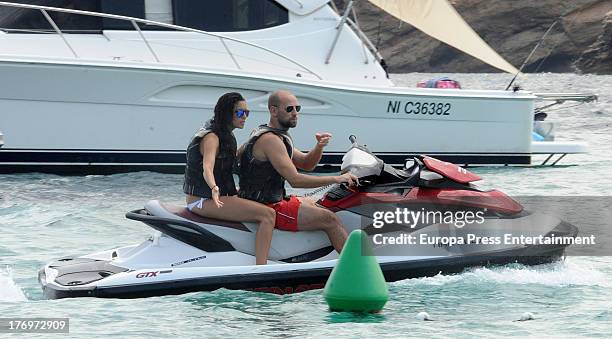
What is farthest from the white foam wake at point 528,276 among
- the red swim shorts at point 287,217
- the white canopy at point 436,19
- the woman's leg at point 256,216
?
the white canopy at point 436,19

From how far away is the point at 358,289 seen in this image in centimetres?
855

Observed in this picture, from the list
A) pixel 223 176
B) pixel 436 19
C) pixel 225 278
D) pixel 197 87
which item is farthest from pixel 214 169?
pixel 436 19

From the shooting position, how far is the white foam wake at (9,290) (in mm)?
9227

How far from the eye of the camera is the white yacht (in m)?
15.1

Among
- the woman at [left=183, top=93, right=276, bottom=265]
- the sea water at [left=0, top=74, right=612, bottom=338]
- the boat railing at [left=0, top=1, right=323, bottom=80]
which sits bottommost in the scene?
the sea water at [left=0, top=74, right=612, bottom=338]

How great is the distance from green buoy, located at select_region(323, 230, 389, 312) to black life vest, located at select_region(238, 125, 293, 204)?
90 centimetres

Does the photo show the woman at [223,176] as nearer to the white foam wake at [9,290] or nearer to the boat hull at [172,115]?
the white foam wake at [9,290]

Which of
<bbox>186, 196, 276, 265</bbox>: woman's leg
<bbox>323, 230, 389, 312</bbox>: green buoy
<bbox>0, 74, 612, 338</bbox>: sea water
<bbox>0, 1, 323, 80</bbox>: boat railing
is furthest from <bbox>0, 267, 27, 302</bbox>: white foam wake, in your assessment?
<bbox>0, 1, 323, 80</bbox>: boat railing

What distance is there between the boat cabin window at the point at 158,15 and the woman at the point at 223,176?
685 cm

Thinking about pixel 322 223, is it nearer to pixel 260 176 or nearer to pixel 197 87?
pixel 260 176

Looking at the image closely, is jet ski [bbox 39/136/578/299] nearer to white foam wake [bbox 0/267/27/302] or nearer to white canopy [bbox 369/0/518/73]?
white foam wake [bbox 0/267/27/302]

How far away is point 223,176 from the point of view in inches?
366

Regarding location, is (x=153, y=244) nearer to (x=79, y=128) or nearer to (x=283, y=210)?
(x=283, y=210)

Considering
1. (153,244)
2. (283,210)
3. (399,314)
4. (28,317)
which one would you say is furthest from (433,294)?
(28,317)
